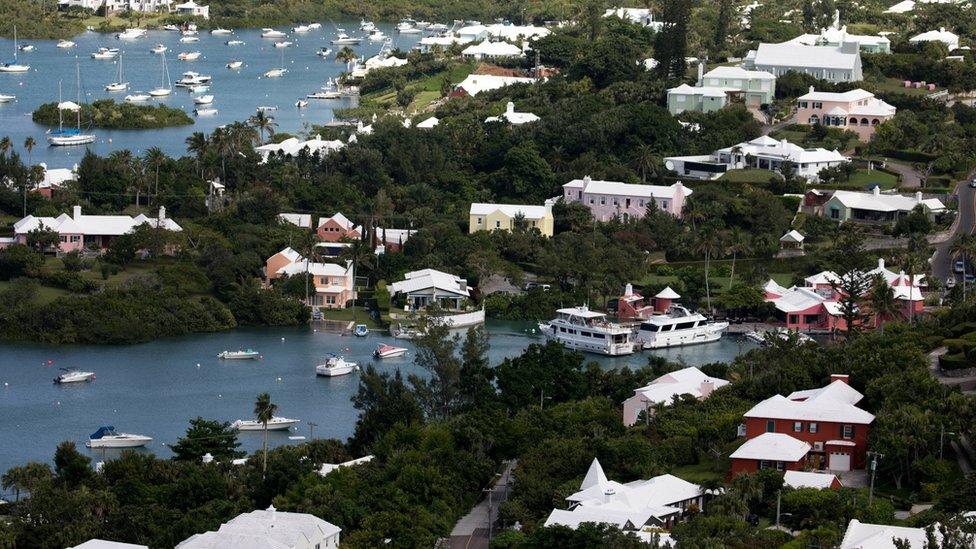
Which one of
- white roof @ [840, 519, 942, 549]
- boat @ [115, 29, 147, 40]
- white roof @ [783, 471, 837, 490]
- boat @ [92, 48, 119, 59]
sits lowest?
boat @ [115, 29, 147, 40]

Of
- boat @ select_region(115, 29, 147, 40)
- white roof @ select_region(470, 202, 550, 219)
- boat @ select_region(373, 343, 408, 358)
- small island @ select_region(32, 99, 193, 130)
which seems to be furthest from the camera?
boat @ select_region(115, 29, 147, 40)

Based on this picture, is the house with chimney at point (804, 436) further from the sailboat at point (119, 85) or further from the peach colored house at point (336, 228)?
the sailboat at point (119, 85)

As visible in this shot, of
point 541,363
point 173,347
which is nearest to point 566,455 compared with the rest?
point 541,363

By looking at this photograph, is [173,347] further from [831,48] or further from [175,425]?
[831,48]

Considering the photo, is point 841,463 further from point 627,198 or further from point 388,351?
point 627,198

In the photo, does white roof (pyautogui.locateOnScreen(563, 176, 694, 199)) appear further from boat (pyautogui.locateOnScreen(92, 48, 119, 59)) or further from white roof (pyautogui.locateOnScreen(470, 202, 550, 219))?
boat (pyautogui.locateOnScreen(92, 48, 119, 59))

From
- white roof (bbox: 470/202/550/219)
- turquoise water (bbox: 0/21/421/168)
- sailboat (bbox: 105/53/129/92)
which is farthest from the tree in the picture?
sailboat (bbox: 105/53/129/92)

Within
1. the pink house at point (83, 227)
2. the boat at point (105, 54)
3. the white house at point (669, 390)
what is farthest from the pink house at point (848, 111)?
the boat at point (105, 54)
